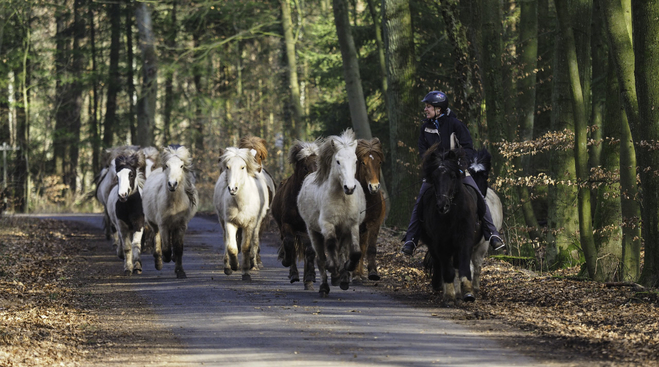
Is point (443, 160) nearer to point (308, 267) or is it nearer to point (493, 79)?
point (308, 267)

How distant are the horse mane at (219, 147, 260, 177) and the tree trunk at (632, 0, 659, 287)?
6.33 m

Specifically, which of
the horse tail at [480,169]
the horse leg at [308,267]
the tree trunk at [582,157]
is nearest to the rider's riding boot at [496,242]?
the horse tail at [480,169]

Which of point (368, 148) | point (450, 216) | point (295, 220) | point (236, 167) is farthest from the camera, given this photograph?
point (236, 167)

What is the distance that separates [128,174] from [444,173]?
289 inches

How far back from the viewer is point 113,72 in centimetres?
4084

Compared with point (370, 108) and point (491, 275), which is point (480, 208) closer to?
point (491, 275)

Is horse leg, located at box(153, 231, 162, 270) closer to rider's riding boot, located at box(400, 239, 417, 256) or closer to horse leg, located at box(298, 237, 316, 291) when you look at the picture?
horse leg, located at box(298, 237, 316, 291)

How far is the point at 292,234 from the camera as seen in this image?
12422mm

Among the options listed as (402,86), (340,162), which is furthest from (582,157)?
(402,86)

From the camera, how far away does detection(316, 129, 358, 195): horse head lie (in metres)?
10.5

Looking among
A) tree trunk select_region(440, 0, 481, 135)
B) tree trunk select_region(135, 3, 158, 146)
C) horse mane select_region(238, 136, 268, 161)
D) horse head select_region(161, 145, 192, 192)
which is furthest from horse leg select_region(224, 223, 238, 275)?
tree trunk select_region(135, 3, 158, 146)

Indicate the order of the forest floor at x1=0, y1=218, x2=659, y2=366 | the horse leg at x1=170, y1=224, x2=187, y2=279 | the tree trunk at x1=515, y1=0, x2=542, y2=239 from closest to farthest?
the forest floor at x1=0, y1=218, x2=659, y2=366
the horse leg at x1=170, y1=224, x2=187, y2=279
the tree trunk at x1=515, y1=0, x2=542, y2=239

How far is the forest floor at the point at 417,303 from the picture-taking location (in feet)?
24.7

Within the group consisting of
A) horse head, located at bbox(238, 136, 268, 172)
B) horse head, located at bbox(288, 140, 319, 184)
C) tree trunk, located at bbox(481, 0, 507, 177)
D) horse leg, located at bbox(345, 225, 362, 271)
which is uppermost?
tree trunk, located at bbox(481, 0, 507, 177)
